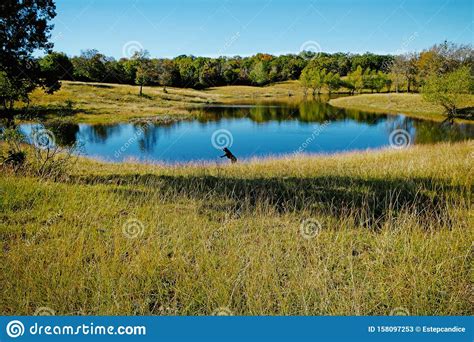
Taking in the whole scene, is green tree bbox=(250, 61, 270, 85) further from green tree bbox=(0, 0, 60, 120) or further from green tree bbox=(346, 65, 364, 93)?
green tree bbox=(0, 0, 60, 120)

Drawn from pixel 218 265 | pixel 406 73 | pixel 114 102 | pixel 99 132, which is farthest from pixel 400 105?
pixel 218 265

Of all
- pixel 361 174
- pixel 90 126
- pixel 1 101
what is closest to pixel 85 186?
pixel 1 101

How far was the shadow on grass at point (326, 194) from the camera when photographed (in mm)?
6457

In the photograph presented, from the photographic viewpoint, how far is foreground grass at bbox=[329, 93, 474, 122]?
4872 centimetres

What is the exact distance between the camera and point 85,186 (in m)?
8.14

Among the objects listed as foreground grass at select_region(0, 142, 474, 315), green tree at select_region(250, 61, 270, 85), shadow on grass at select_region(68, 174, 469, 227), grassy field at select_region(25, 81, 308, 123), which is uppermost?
green tree at select_region(250, 61, 270, 85)

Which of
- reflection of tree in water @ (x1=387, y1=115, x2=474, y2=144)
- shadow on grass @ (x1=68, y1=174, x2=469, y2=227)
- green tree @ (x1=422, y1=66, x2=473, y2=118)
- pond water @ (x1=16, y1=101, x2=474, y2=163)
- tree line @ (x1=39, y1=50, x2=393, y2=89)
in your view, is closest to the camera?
shadow on grass @ (x1=68, y1=174, x2=469, y2=227)

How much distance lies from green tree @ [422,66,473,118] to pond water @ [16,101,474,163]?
5.16m

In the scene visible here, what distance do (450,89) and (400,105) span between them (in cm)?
1673

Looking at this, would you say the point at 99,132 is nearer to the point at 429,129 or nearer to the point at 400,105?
the point at 429,129

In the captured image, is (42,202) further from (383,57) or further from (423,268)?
(383,57)

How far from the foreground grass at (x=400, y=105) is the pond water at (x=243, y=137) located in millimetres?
7864

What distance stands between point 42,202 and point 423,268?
6597 mm

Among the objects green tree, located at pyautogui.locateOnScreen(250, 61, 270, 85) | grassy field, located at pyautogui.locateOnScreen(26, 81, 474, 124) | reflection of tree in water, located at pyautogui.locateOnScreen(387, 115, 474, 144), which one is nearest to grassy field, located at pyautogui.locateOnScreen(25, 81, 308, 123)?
grassy field, located at pyautogui.locateOnScreen(26, 81, 474, 124)
